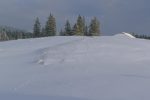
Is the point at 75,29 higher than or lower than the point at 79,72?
lower

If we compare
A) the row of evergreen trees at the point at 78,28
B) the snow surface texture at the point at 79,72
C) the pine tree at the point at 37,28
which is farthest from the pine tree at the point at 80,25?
the snow surface texture at the point at 79,72

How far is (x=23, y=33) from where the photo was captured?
94.1m

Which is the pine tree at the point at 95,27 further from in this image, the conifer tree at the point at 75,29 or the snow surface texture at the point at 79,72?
the snow surface texture at the point at 79,72

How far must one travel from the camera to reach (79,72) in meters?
8.60

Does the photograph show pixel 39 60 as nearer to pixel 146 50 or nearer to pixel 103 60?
pixel 103 60

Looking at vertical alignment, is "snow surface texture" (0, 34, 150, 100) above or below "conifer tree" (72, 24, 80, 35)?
above

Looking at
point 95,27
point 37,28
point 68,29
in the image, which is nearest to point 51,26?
point 68,29

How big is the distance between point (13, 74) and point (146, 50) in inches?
136

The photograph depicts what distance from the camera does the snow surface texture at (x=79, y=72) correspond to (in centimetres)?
725

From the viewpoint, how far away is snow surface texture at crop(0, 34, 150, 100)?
23.8 feet

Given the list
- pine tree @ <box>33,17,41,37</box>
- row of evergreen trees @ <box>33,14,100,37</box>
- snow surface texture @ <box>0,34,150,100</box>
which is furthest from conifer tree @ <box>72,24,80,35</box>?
snow surface texture @ <box>0,34,150,100</box>

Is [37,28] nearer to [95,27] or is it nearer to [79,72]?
[95,27]

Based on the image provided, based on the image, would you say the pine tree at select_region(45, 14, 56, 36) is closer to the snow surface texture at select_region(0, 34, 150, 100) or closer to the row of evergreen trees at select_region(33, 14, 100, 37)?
the row of evergreen trees at select_region(33, 14, 100, 37)

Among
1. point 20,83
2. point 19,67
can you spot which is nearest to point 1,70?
point 19,67
